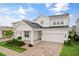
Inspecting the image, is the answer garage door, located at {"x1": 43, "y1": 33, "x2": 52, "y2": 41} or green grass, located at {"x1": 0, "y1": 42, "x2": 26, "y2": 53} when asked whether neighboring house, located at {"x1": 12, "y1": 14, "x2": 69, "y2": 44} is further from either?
green grass, located at {"x1": 0, "y1": 42, "x2": 26, "y2": 53}

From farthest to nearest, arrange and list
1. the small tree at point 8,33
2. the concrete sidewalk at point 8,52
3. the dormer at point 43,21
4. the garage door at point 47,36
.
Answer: the garage door at point 47,36 < the dormer at point 43,21 < the small tree at point 8,33 < the concrete sidewalk at point 8,52

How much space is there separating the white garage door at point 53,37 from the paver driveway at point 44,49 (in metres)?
0.15

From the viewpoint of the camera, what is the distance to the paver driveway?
160 inches

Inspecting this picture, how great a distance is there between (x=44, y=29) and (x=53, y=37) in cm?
38

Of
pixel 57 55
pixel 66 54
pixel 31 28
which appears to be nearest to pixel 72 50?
pixel 66 54

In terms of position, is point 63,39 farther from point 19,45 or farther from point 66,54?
point 19,45

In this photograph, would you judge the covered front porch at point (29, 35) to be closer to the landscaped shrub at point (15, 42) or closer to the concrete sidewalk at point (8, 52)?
the landscaped shrub at point (15, 42)

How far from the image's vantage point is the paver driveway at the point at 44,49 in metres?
4.07

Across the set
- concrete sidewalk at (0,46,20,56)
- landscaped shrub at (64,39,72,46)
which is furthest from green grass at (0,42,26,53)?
landscaped shrub at (64,39,72,46)

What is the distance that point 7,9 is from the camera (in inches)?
160

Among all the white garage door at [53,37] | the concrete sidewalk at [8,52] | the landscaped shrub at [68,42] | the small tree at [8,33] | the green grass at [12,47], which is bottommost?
the concrete sidewalk at [8,52]

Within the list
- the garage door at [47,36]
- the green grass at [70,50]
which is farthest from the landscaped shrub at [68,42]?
the garage door at [47,36]

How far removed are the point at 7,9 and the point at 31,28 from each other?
2.95 feet

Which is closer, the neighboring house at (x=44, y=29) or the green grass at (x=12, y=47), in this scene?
the green grass at (x=12, y=47)
